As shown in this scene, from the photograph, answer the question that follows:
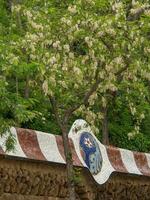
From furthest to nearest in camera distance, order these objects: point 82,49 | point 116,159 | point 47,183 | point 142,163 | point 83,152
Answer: point 142,163
point 116,159
point 83,152
point 47,183
point 82,49

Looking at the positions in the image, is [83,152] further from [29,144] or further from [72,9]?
[72,9]

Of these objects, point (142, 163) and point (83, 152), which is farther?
point (142, 163)

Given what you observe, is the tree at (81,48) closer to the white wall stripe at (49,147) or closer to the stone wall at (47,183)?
the stone wall at (47,183)

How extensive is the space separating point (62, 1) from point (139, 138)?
8.25 meters

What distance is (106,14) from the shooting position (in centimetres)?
1323

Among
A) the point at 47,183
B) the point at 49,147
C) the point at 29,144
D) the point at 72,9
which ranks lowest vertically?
the point at 47,183

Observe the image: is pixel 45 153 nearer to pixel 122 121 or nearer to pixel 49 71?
pixel 49 71

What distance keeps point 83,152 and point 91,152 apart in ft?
1.27

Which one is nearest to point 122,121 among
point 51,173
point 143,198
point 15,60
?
point 143,198

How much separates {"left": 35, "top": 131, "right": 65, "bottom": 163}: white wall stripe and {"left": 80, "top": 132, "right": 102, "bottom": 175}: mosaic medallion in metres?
0.99

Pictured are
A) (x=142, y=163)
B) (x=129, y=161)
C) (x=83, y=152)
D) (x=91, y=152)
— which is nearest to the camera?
(x=83, y=152)

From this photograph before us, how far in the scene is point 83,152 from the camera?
1591 centimetres

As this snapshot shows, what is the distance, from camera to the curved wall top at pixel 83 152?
14.2m

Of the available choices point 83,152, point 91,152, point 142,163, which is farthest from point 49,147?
point 142,163
